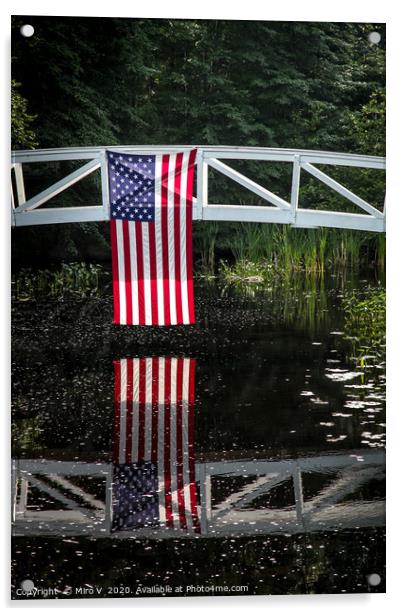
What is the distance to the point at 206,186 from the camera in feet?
13.5

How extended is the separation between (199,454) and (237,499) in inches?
9.9

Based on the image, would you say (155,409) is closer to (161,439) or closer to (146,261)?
(161,439)

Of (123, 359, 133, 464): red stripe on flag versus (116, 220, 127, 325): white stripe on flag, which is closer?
(123, 359, 133, 464): red stripe on flag

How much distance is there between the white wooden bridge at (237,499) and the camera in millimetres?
3480

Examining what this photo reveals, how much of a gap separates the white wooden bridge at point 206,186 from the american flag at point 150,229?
0.05 meters

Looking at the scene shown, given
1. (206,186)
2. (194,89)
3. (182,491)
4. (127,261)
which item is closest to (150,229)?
(127,261)

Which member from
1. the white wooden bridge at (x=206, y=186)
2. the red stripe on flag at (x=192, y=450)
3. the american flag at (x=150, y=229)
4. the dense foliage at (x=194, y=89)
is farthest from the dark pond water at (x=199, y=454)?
the dense foliage at (x=194, y=89)

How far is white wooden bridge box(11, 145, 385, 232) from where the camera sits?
3885mm

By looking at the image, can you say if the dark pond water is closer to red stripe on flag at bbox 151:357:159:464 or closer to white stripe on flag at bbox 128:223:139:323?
red stripe on flag at bbox 151:357:159:464

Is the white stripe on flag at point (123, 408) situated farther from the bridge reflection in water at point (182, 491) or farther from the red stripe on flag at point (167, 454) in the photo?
the red stripe on flag at point (167, 454)

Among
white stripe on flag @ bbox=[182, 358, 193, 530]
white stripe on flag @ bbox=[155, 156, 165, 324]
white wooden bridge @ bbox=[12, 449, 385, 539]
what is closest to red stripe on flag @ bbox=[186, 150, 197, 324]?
white stripe on flag @ bbox=[155, 156, 165, 324]

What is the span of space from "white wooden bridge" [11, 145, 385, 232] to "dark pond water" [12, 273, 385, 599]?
0.94 feet

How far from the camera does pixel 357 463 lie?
374 cm

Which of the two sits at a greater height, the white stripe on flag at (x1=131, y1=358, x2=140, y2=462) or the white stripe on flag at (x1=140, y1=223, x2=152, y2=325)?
the white stripe on flag at (x1=140, y1=223, x2=152, y2=325)
